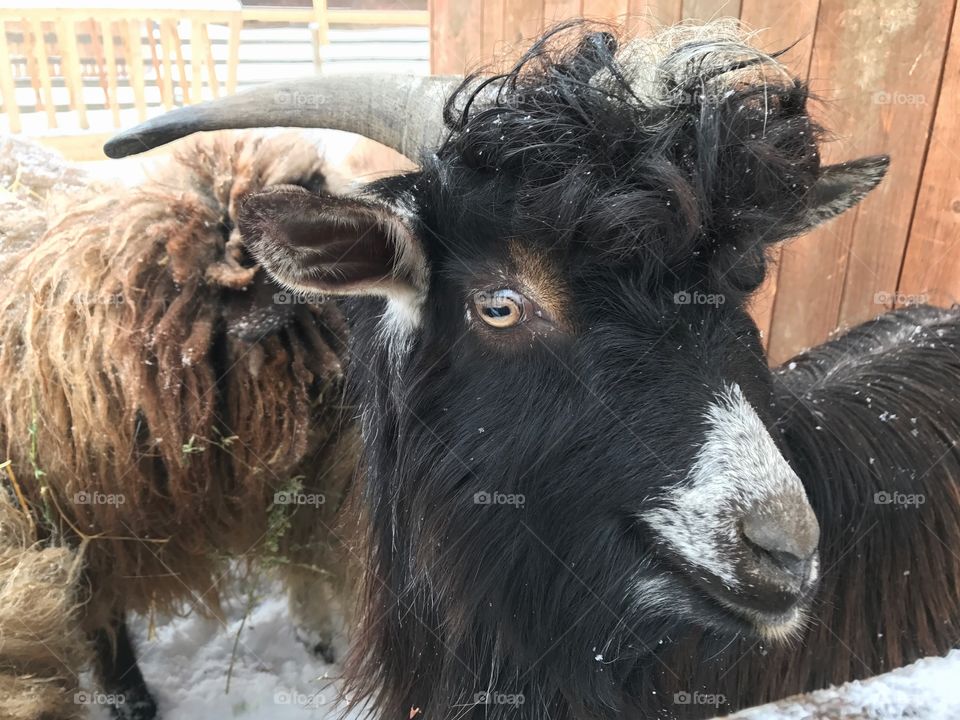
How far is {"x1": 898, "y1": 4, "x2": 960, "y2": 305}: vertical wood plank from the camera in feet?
11.6

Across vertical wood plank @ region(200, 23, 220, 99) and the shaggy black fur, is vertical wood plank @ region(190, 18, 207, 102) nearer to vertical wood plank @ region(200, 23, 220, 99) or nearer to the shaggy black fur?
vertical wood plank @ region(200, 23, 220, 99)

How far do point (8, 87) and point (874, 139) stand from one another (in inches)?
436

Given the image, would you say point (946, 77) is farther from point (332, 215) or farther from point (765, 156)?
point (332, 215)

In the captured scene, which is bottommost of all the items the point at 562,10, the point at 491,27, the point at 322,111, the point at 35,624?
the point at 35,624

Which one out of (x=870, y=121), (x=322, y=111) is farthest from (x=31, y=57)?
(x=870, y=121)

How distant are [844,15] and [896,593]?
2.90 m

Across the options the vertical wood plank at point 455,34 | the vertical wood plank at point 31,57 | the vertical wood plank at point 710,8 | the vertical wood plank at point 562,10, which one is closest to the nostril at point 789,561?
the vertical wood plank at point 710,8

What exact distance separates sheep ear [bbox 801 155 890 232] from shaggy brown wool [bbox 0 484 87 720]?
2.84m

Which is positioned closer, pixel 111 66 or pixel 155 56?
pixel 111 66

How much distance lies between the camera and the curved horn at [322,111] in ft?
7.08

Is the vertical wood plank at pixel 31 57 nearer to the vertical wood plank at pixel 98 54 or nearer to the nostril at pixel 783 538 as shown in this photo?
the vertical wood plank at pixel 98 54

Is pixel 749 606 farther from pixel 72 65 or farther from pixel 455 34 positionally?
pixel 72 65

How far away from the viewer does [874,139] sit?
3.84 meters

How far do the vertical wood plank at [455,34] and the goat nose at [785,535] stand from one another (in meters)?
4.59
